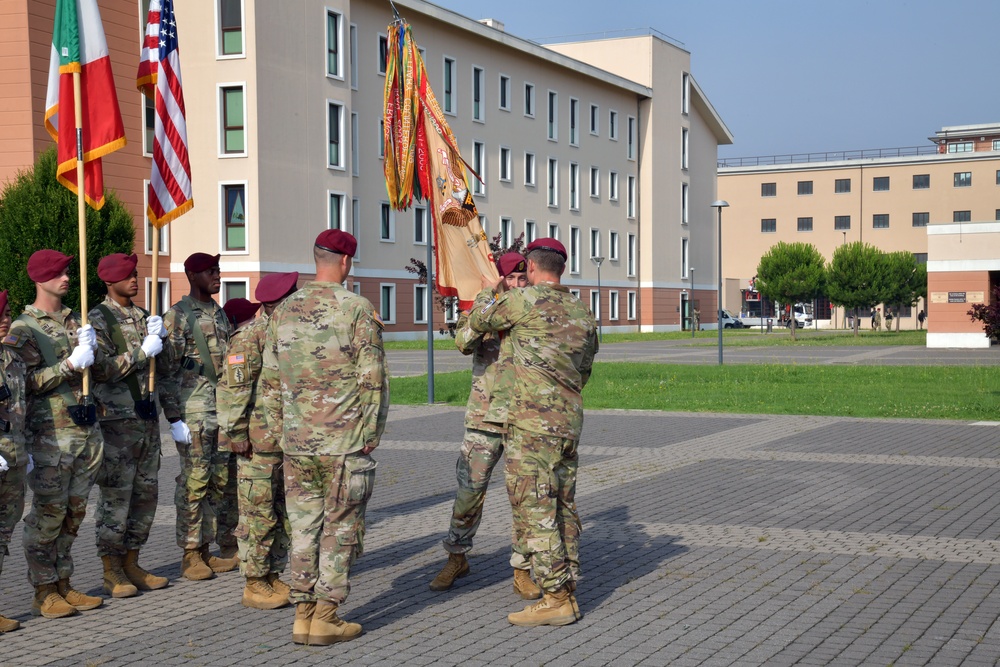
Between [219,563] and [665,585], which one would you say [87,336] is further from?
[665,585]

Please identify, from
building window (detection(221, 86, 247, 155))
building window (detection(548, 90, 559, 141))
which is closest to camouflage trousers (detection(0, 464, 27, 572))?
building window (detection(221, 86, 247, 155))

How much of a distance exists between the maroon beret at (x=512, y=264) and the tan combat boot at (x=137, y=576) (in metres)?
2.77

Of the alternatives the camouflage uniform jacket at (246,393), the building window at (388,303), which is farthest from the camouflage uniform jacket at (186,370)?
the building window at (388,303)

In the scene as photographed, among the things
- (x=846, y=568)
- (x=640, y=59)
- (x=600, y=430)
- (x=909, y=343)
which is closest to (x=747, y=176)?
(x=640, y=59)

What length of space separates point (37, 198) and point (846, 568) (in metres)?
25.1

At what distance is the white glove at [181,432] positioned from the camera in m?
7.18

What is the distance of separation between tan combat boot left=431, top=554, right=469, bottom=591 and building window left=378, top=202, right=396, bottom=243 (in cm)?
4350

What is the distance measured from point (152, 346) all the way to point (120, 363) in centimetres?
21

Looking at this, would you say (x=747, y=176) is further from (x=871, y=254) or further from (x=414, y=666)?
(x=414, y=666)

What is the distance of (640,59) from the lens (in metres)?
70.2

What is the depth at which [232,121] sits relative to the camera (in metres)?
42.0

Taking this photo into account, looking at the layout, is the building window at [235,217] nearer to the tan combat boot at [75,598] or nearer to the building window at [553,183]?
the building window at [553,183]

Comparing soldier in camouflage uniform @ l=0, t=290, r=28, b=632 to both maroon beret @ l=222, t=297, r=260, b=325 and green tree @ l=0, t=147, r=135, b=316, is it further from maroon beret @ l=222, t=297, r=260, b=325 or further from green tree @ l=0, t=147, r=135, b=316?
green tree @ l=0, t=147, r=135, b=316

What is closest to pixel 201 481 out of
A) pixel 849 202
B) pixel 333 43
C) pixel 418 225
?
pixel 333 43
